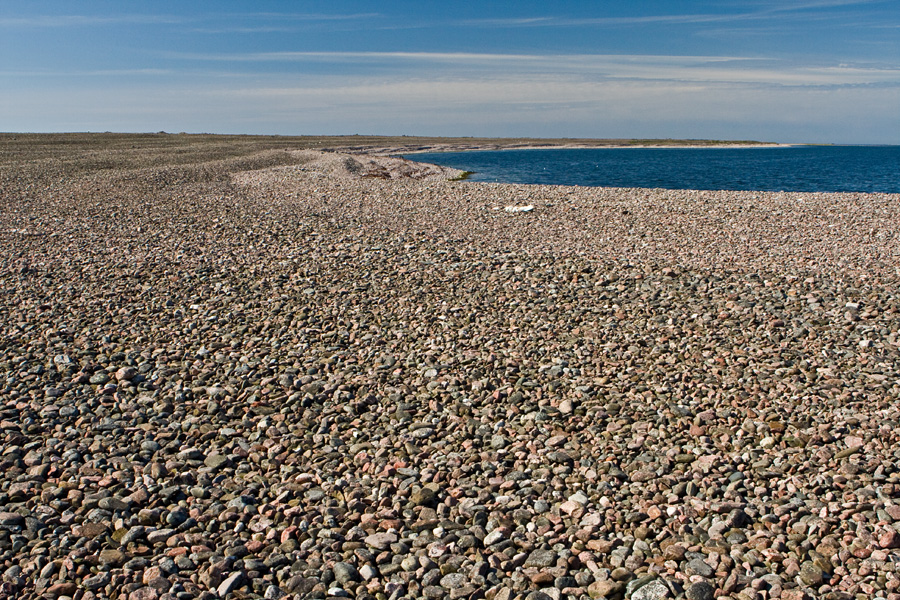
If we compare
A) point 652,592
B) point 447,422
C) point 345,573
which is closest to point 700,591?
point 652,592

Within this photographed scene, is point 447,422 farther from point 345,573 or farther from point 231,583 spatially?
point 231,583

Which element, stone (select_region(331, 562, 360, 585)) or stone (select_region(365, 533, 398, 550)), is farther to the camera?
stone (select_region(365, 533, 398, 550))

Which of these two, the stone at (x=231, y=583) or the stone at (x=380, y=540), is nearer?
the stone at (x=231, y=583)

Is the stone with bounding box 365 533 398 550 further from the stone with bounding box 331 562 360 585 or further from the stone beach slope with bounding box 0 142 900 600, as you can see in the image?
the stone with bounding box 331 562 360 585

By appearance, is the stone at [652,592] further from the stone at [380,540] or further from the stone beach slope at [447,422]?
the stone at [380,540]

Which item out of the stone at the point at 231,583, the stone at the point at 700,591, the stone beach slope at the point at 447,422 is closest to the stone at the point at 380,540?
the stone beach slope at the point at 447,422

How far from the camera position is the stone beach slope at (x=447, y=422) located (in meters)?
4.95

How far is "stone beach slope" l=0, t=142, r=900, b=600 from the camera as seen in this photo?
4.95 metres

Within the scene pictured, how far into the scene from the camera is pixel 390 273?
12.8 m

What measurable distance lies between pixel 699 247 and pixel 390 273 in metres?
8.12

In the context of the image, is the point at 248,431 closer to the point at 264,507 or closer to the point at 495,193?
the point at 264,507

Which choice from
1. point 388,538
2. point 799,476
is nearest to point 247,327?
point 388,538

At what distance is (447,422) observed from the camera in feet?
23.8

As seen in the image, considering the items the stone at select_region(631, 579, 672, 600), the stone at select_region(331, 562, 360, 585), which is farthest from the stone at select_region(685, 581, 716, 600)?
the stone at select_region(331, 562, 360, 585)
